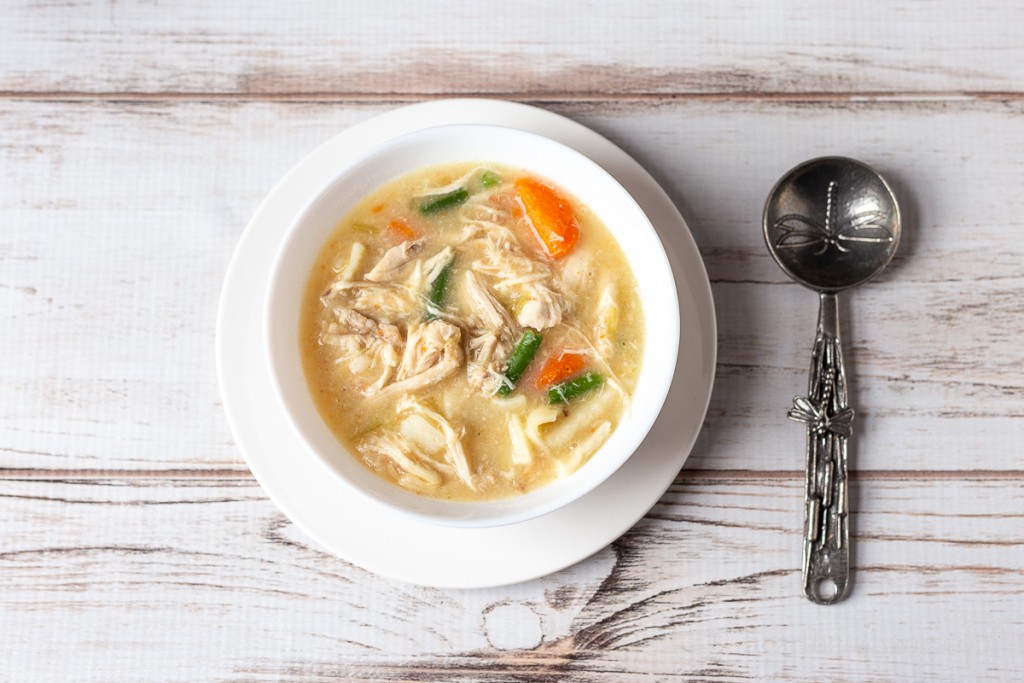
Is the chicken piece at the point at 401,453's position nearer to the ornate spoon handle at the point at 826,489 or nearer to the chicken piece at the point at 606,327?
the chicken piece at the point at 606,327

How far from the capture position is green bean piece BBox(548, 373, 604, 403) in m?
2.41

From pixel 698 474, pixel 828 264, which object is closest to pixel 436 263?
pixel 698 474

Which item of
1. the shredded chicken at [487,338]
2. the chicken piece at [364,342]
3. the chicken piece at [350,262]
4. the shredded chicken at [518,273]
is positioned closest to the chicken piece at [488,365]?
the shredded chicken at [487,338]

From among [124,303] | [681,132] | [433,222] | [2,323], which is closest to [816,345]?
[681,132]

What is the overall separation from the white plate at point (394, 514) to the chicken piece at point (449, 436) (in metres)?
0.22

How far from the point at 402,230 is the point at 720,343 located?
113 cm

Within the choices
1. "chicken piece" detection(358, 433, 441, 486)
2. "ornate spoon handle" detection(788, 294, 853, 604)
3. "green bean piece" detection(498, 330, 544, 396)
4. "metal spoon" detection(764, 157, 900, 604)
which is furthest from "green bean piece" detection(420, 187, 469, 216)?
"ornate spoon handle" detection(788, 294, 853, 604)

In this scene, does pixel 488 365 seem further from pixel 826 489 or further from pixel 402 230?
pixel 826 489

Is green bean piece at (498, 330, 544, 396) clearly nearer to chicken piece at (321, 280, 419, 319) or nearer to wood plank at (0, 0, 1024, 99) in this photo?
chicken piece at (321, 280, 419, 319)

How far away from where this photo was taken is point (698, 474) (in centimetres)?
271

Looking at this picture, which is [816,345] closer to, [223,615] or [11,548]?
[223,615]

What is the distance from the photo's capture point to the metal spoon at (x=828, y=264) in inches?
104

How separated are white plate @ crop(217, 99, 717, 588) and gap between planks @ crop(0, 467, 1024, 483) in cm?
26

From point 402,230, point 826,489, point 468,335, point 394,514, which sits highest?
point 402,230
